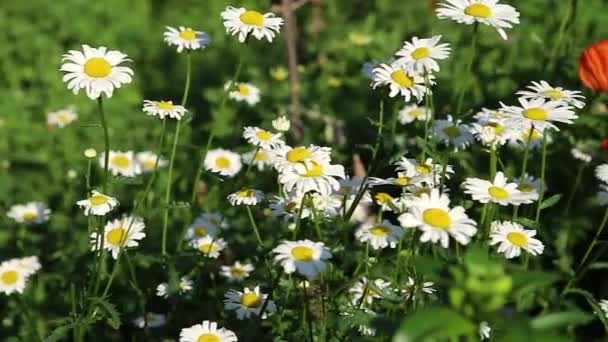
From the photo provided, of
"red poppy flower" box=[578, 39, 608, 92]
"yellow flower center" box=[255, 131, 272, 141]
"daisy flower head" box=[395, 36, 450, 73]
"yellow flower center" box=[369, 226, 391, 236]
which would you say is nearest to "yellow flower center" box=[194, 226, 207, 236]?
"yellow flower center" box=[255, 131, 272, 141]

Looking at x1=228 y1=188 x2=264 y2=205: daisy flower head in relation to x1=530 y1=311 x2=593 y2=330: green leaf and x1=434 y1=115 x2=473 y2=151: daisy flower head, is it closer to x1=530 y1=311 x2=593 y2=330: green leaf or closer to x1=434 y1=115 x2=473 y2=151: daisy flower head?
x1=434 y1=115 x2=473 y2=151: daisy flower head

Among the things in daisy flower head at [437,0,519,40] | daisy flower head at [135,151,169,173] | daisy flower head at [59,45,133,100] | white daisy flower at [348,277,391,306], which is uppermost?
daisy flower head at [437,0,519,40]

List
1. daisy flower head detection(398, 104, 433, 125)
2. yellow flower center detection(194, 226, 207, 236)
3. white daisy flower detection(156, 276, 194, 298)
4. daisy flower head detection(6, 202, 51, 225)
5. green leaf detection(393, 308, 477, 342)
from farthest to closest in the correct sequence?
daisy flower head detection(6, 202, 51, 225)
daisy flower head detection(398, 104, 433, 125)
yellow flower center detection(194, 226, 207, 236)
white daisy flower detection(156, 276, 194, 298)
green leaf detection(393, 308, 477, 342)

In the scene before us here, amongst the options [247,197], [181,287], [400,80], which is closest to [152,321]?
[181,287]

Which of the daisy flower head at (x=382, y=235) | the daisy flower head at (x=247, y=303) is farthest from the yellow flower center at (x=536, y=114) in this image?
the daisy flower head at (x=247, y=303)

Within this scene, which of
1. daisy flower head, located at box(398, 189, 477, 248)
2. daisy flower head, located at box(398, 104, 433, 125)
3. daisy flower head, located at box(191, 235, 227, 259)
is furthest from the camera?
daisy flower head, located at box(398, 104, 433, 125)

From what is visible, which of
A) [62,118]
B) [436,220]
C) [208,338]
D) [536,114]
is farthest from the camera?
[62,118]

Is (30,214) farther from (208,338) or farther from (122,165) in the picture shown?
(208,338)
